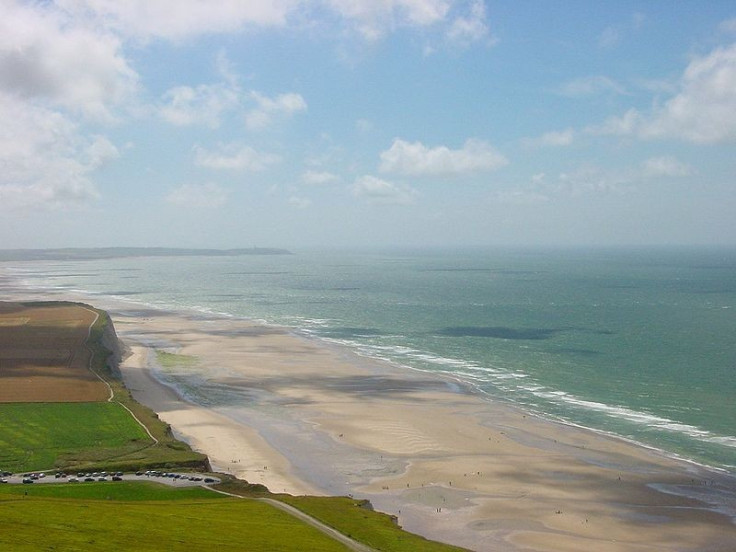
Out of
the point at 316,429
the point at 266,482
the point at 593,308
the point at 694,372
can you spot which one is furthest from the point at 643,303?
the point at 266,482

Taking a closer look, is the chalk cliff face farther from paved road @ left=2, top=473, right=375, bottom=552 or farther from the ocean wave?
the ocean wave

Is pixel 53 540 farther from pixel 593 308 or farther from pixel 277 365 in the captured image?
pixel 593 308

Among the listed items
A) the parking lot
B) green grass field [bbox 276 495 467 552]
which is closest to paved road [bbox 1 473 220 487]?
the parking lot

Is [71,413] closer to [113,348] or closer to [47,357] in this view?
[47,357]

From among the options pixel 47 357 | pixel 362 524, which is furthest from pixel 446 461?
pixel 47 357

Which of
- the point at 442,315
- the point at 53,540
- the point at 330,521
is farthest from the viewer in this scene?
the point at 442,315

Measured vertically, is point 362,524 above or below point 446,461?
above

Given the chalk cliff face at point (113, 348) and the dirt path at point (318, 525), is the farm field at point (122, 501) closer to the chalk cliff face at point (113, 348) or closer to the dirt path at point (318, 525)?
the dirt path at point (318, 525)
